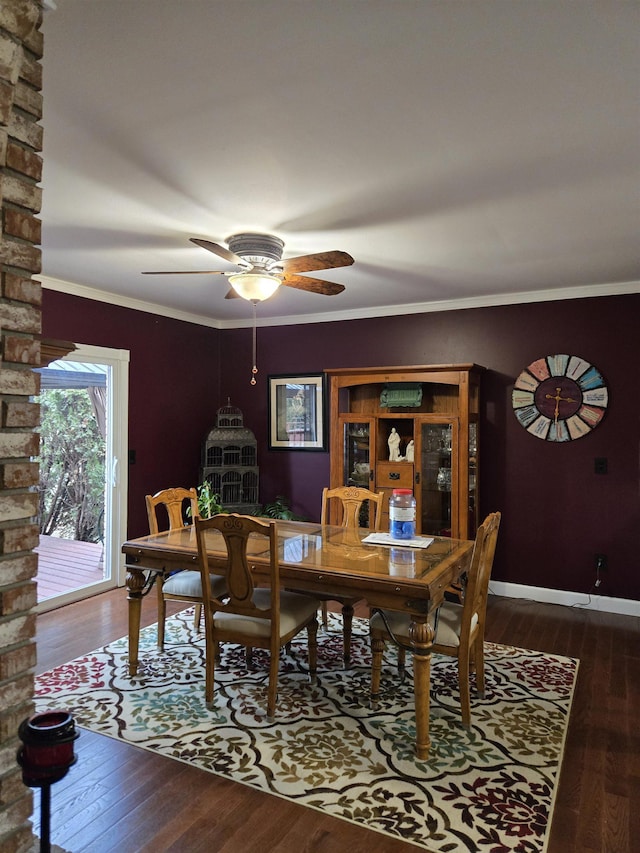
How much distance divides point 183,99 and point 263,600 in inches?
88.9

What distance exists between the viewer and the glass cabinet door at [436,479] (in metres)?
4.59

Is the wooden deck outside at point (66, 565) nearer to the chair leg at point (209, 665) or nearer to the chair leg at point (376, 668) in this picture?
the chair leg at point (209, 665)

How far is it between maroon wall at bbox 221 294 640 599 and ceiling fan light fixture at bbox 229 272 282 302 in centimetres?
231

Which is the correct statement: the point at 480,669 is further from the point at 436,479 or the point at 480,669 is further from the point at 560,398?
the point at 560,398

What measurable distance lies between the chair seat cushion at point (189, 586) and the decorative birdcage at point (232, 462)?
189 centimetres

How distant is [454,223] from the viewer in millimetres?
2926

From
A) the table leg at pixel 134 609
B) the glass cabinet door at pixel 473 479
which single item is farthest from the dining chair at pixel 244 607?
the glass cabinet door at pixel 473 479

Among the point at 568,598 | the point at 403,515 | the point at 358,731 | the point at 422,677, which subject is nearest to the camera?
the point at 422,677

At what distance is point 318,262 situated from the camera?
9.04 ft

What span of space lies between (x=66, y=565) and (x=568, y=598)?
A: 4.49m

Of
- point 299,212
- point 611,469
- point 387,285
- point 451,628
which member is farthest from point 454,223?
point 611,469

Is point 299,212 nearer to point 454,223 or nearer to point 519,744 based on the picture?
point 454,223

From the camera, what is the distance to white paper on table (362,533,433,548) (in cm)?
304

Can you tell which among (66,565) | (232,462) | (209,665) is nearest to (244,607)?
(209,665)
